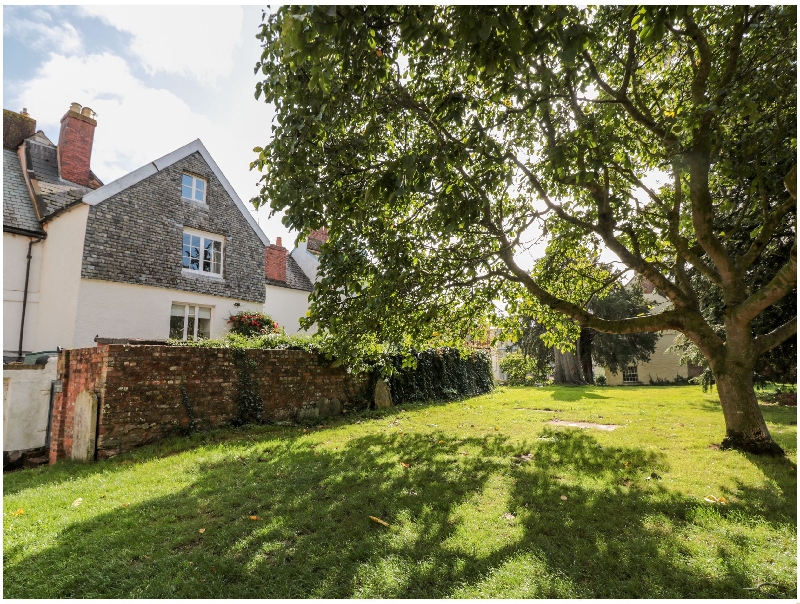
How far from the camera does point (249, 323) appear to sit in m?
17.0

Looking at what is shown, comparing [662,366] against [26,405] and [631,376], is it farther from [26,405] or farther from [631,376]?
[26,405]

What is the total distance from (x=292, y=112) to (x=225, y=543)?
5.17 meters

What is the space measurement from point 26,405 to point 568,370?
29.1 meters

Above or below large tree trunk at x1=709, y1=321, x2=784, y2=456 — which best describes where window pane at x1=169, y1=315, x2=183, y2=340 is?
above

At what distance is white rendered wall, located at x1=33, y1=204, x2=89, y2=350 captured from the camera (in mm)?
13898

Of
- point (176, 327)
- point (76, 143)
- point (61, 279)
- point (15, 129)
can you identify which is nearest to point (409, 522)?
point (176, 327)

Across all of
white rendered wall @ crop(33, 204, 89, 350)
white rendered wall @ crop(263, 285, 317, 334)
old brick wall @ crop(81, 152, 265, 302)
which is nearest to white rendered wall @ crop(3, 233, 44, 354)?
white rendered wall @ crop(33, 204, 89, 350)

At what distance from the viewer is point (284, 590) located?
3.32 meters

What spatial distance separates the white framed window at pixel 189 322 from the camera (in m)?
16.2

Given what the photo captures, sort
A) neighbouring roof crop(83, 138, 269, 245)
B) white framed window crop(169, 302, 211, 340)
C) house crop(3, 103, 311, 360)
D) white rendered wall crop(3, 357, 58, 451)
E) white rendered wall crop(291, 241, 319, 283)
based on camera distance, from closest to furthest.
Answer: white rendered wall crop(3, 357, 58, 451) → house crop(3, 103, 311, 360) → neighbouring roof crop(83, 138, 269, 245) → white framed window crop(169, 302, 211, 340) → white rendered wall crop(291, 241, 319, 283)

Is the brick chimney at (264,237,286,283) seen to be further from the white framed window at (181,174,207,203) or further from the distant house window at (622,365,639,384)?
the distant house window at (622,365,639,384)

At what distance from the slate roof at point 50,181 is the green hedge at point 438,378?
1342 cm

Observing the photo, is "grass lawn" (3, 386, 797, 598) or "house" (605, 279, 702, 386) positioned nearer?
"grass lawn" (3, 386, 797, 598)

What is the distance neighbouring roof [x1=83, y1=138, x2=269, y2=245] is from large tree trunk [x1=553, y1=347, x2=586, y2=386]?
21.8 metres
